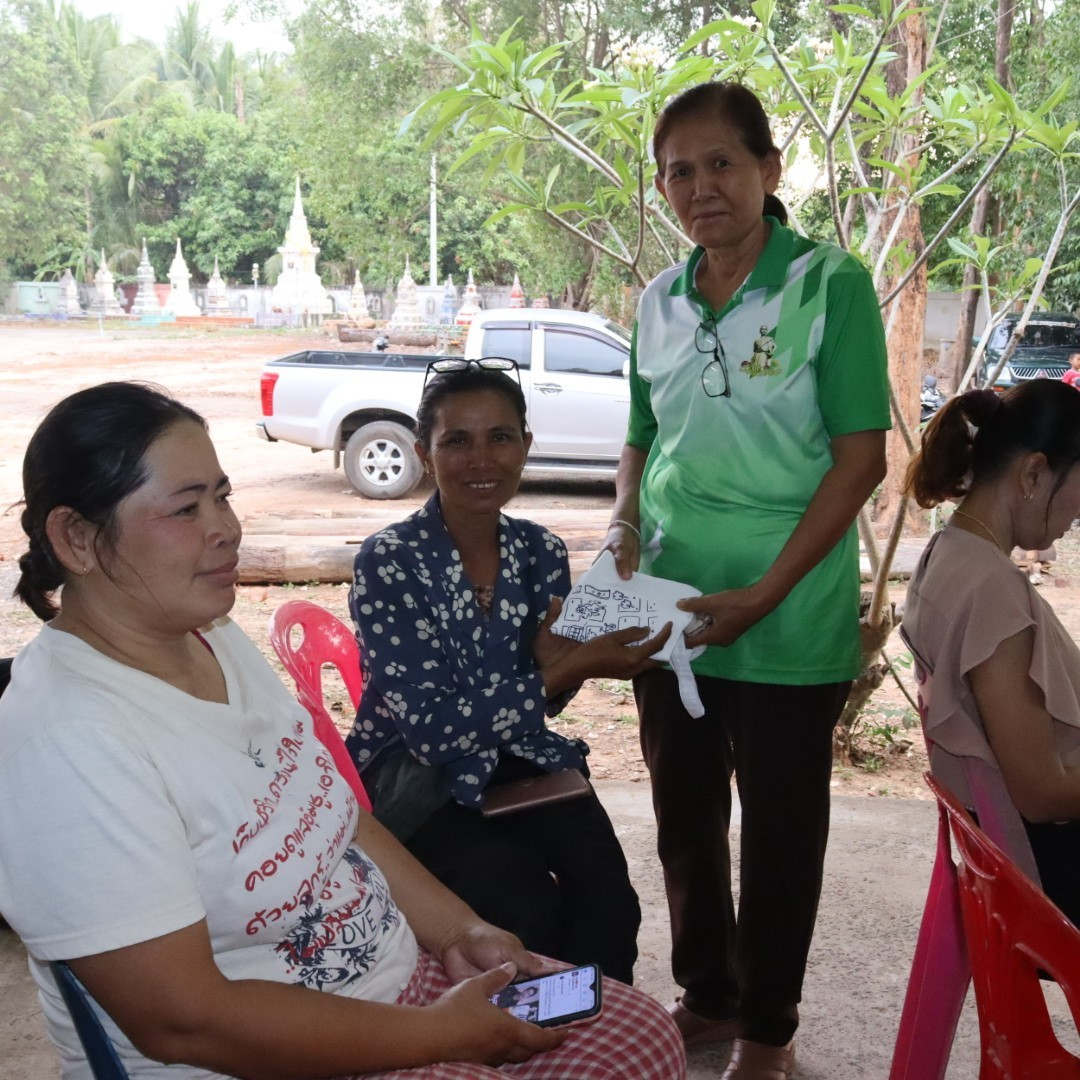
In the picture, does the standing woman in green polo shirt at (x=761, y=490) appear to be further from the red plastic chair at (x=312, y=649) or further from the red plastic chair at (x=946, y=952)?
the red plastic chair at (x=312, y=649)

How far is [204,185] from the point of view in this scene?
1222 inches

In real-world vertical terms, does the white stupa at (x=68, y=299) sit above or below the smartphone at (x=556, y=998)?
above

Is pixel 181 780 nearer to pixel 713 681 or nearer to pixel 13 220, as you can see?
pixel 713 681

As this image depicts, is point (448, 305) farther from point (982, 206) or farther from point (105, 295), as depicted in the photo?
point (982, 206)

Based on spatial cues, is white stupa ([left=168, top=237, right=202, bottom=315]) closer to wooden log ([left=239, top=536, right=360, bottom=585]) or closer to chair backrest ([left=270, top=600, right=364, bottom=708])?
wooden log ([left=239, top=536, right=360, bottom=585])

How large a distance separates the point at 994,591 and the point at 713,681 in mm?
→ 561

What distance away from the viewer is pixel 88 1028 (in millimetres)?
1193

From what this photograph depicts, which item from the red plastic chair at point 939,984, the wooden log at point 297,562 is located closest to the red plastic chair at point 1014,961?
the red plastic chair at point 939,984

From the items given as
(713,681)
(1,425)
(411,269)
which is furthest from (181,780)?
(411,269)

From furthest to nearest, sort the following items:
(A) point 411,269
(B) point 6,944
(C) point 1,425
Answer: (A) point 411,269, (C) point 1,425, (B) point 6,944

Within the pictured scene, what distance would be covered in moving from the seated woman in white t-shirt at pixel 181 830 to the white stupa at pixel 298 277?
32064 mm

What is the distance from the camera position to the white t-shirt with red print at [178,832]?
1.09m

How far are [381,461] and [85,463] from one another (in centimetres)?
841

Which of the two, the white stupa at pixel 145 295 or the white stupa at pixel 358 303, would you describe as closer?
the white stupa at pixel 358 303
